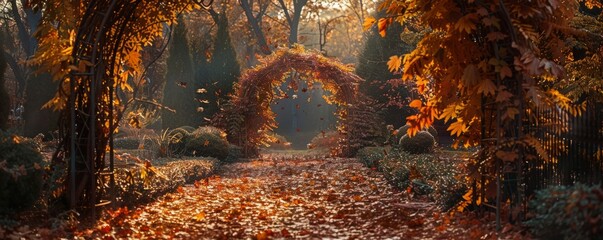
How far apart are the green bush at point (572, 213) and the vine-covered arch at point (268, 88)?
42.6 feet

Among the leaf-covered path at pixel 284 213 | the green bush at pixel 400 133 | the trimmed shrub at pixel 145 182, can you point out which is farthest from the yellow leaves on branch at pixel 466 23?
the green bush at pixel 400 133

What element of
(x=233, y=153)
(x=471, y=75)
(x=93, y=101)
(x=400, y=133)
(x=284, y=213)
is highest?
(x=471, y=75)

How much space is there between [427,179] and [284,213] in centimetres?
251

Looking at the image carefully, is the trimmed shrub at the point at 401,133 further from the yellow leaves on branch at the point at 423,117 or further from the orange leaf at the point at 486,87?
the orange leaf at the point at 486,87

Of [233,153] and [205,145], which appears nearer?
[205,145]

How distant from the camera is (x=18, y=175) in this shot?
6215 mm

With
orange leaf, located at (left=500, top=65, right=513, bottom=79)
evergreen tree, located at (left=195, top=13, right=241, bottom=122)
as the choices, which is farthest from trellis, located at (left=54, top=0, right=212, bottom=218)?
evergreen tree, located at (left=195, top=13, right=241, bottom=122)

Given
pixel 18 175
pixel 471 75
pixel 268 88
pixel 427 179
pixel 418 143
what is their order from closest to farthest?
pixel 18 175 < pixel 471 75 < pixel 427 179 < pixel 418 143 < pixel 268 88

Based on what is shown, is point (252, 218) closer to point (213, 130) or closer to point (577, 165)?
point (577, 165)

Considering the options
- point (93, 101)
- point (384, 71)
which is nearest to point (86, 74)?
point (93, 101)

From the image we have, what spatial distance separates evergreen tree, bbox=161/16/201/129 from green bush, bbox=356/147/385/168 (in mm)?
7282

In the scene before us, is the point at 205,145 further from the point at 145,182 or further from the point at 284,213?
the point at 284,213

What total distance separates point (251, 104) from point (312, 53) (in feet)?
7.39

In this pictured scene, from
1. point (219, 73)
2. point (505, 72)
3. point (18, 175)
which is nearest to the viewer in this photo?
point (18, 175)
